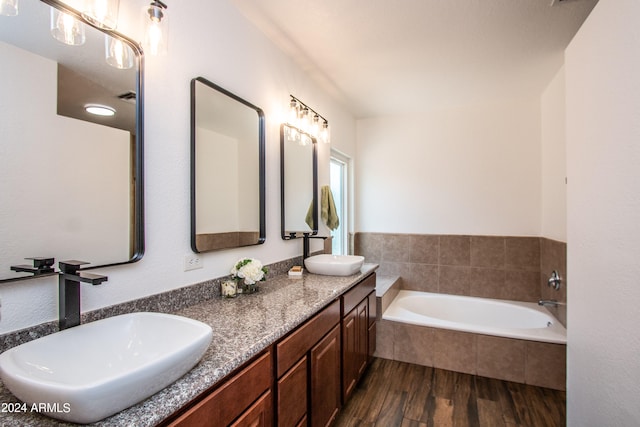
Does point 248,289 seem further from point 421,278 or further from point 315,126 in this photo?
point 421,278

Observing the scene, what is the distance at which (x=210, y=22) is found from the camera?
1580mm

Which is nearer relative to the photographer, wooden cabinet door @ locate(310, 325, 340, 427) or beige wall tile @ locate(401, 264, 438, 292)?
wooden cabinet door @ locate(310, 325, 340, 427)

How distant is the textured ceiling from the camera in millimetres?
1774

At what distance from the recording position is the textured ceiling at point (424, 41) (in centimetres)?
177

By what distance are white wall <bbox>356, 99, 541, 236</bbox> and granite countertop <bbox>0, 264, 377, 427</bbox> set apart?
1889 mm

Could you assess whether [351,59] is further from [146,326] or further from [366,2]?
[146,326]

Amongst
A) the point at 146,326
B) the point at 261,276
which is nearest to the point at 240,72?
the point at 261,276

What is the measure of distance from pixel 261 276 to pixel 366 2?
5.51 ft

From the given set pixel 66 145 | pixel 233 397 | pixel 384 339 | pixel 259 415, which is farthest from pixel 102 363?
pixel 384 339

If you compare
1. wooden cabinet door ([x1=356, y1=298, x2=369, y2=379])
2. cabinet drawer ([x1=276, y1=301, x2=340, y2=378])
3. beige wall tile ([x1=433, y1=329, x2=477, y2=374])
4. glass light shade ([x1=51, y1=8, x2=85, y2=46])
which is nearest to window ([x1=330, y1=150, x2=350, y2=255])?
wooden cabinet door ([x1=356, y1=298, x2=369, y2=379])

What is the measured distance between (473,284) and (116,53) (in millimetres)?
3655

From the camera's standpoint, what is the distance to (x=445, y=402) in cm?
215

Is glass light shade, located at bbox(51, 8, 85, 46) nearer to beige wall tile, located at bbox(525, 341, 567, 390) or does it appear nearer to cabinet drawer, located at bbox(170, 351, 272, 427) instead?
cabinet drawer, located at bbox(170, 351, 272, 427)

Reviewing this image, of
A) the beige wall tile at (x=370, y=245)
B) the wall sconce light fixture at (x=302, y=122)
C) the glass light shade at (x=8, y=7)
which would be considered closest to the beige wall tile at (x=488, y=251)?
the beige wall tile at (x=370, y=245)
